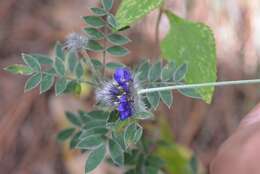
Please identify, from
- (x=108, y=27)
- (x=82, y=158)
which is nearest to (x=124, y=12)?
(x=108, y=27)

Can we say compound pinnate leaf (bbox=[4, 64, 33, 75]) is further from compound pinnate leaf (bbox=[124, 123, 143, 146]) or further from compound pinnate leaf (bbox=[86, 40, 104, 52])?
compound pinnate leaf (bbox=[124, 123, 143, 146])

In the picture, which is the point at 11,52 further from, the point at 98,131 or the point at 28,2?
the point at 98,131

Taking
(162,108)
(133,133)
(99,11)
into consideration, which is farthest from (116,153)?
(162,108)

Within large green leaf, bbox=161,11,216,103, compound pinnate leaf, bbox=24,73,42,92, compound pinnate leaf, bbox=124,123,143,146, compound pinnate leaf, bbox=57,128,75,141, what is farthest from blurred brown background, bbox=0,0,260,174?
compound pinnate leaf, bbox=124,123,143,146

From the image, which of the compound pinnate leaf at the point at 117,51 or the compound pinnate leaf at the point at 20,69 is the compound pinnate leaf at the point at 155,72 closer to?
the compound pinnate leaf at the point at 117,51

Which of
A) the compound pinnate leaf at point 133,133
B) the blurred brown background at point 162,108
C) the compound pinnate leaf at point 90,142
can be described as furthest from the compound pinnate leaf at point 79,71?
the blurred brown background at point 162,108

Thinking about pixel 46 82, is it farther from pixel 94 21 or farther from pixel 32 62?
pixel 94 21
